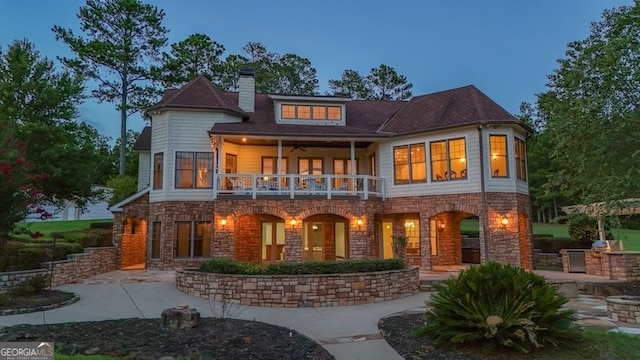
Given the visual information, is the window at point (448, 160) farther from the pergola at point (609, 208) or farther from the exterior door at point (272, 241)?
the exterior door at point (272, 241)

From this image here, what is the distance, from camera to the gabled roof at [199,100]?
17359 mm

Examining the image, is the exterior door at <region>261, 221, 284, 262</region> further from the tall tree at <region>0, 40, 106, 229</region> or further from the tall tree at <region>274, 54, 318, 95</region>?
the tall tree at <region>274, 54, 318, 95</region>

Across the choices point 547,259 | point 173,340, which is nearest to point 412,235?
point 547,259

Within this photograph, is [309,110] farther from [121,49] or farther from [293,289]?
[121,49]

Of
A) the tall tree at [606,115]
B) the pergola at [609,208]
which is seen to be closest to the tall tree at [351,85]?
the tall tree at [606,115]

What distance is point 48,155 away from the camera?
16.6 metres

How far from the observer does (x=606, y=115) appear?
39.0 feet

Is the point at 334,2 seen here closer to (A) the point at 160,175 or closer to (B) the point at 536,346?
(A) the point at 160,175

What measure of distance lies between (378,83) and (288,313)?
34.1 metres

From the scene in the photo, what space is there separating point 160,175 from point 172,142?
1566 mm

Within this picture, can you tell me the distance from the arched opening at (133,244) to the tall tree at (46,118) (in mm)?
2679

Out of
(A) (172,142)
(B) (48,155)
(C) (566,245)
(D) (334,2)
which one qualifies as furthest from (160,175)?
(D) (334,2)

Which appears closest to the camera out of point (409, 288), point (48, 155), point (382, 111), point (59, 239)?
point (409, 288)

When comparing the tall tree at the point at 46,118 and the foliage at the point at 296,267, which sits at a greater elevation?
the tall tree at the point at 46,118
